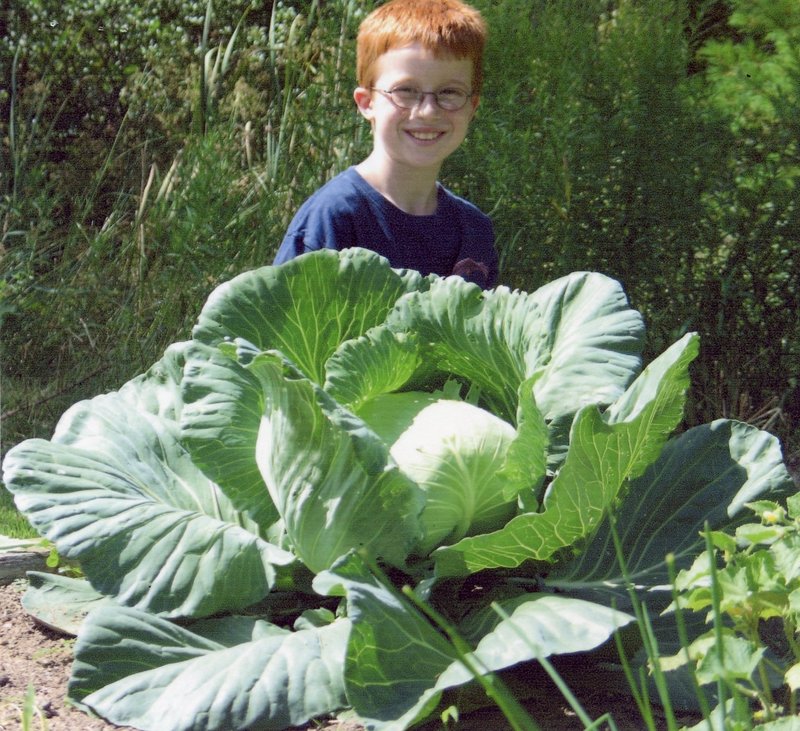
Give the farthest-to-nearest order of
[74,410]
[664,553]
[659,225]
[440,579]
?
[659,225]
[74,410]
[664,553]
[440,579]

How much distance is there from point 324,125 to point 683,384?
2456 millimetres

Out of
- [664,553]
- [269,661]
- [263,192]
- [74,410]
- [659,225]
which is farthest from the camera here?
[263,192]

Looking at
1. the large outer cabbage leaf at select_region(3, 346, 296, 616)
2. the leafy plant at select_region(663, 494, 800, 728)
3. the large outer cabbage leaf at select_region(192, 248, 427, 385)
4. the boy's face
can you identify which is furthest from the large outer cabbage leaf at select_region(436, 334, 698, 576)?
the boy's face

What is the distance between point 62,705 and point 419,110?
1.74 meters

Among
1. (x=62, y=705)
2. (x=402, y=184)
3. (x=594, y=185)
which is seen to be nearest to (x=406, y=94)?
(x=402, y=184)

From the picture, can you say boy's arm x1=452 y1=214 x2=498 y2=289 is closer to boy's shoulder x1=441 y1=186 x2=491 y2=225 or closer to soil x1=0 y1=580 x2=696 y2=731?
boy's shoulder x1=441 y1=186 x2=491 y2=225

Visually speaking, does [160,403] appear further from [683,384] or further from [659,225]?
[659,225]

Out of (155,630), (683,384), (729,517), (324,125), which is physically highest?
(324,125)

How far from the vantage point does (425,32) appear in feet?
9.46

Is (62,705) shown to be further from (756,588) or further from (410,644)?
(756,588)

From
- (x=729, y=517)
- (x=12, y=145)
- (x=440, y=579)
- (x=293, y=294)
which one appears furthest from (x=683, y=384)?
(x=12, y=145)

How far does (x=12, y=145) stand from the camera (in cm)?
509

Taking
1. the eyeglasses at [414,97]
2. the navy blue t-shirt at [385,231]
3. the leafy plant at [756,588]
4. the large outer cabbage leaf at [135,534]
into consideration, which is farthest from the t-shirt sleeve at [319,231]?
the leafy plant at [756,588]

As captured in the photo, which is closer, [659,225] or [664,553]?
[664,553]
